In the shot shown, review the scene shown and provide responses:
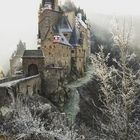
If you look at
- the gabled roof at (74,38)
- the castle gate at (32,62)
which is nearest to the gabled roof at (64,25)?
the gabled roof at (74,38)

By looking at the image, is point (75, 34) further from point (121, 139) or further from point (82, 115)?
point (121, 139)

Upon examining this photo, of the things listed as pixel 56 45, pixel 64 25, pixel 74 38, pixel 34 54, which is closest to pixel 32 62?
pixel 34 54

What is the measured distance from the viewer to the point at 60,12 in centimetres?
6812

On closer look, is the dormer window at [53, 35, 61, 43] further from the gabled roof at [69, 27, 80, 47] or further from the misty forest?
the gabled roof at [69, 27, 80, 47]

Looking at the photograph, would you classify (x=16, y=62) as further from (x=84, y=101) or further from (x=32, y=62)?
(x=84, y=101)

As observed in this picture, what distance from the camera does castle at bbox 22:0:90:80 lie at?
178 ft

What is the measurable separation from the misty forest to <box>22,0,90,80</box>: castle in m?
0.56

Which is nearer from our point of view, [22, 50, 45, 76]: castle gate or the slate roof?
[22, 50, 45, 76]: castle gate

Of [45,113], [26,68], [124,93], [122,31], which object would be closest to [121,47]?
[122,31]

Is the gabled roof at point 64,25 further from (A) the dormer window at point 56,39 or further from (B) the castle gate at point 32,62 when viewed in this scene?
(B) the castle gate at point 32,62

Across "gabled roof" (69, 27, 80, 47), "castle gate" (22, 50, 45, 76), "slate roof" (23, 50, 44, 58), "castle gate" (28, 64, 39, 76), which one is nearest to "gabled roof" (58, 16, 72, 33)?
"gabled roof" (69, 27, 80, 47)

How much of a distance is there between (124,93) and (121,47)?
5.26 ft

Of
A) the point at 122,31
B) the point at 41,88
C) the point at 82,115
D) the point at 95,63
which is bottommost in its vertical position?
the point at 82,115

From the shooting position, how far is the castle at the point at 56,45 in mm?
54344
